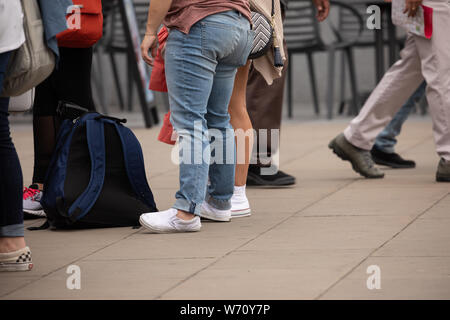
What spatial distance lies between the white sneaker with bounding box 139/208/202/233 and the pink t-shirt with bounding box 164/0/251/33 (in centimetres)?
→ 85

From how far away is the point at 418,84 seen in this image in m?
6.27

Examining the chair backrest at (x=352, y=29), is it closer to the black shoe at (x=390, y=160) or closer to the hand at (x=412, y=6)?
the black shoe at (x=390, y=160)

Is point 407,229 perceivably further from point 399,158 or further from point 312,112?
point 312,112

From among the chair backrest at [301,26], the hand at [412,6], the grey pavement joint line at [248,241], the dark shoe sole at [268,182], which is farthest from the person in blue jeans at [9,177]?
the chair backrest at [301,26]

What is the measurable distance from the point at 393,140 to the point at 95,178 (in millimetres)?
2625

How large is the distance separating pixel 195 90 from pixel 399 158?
2638 mm

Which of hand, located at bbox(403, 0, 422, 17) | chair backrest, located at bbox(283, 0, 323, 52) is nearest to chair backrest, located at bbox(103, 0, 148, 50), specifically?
chair backrest, located at bbox(283, 0, 323, 52)

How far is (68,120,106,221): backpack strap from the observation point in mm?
4648

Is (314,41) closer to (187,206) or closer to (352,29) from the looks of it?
(352,29)

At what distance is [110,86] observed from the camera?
1270cm

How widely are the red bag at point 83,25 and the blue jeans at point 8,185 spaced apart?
1.18 m

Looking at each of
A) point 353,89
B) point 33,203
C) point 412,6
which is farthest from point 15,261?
point 353,89
